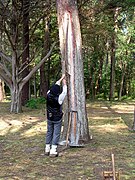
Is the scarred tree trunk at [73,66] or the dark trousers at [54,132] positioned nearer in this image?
the dark trousers at [54,132]

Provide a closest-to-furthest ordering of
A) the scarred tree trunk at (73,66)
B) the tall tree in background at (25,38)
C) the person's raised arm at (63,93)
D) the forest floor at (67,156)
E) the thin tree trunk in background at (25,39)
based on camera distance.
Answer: the forest floor at (67,156)
the person's raised arm at (63,93)
the scarred tree trunk at (73,66)
the tall tree in background at (25,38)
the thin tree trunk in background at (25,39)

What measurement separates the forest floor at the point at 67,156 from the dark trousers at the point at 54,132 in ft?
1.20

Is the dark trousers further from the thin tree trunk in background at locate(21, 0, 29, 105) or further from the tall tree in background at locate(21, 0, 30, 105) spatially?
the thin tree trunk in background at locate(21, 0, 29, 105)

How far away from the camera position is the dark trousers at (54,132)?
7430 millimetres

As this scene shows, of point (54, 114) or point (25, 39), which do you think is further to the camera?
point (25, 39)

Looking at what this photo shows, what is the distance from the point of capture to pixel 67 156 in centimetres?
736

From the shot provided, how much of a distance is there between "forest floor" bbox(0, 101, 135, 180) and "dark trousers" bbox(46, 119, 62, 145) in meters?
0.36

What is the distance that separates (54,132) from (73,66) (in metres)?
1.87

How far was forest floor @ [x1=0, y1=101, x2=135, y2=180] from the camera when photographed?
605 cm

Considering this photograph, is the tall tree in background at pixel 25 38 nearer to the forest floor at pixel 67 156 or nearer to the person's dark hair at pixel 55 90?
the forest floor at pixel 67 156

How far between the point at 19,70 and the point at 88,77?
16.1m

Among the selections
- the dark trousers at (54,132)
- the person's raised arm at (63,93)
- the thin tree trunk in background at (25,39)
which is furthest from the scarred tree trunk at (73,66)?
the thin tree trunk in background at (25,39)

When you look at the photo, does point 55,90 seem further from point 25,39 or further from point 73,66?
point 25,39

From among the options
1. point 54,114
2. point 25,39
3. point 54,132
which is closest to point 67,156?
point 54,132
